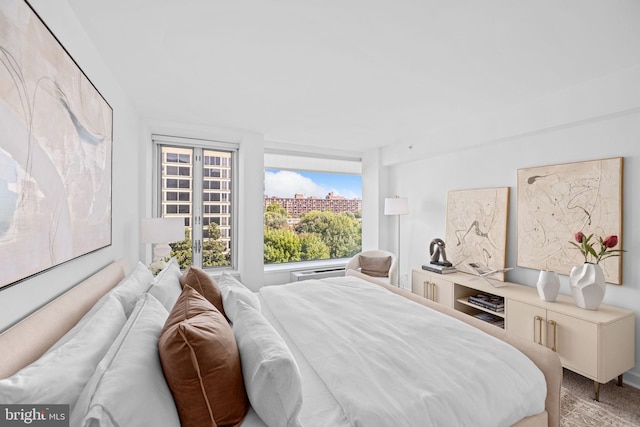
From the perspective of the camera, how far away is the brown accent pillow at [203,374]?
0.86 meters

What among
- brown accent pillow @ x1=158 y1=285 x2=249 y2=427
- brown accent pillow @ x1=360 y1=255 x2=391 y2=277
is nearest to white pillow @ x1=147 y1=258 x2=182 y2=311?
brown accent pillow @ x1=158 y1=285 x2=249 y2=427

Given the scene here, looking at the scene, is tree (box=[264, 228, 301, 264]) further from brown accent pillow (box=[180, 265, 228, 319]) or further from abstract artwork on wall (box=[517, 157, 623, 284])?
abstract artwork on wall (box=[517, 157, 623, 284])

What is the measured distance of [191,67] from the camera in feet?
7.28

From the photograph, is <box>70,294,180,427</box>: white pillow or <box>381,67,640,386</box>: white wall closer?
<box>70,294,180,427</box>: white pillow

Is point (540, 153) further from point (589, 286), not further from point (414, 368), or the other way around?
point (414, 368)

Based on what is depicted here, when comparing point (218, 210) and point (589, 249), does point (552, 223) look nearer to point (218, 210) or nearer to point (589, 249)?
point (589, 249)

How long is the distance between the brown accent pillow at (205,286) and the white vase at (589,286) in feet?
9.03

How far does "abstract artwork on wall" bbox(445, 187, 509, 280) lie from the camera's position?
316 centimetres

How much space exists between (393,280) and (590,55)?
2.92 metres

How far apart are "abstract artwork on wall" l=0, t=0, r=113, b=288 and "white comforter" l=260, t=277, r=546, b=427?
4.10 feet

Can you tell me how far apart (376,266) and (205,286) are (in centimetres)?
284

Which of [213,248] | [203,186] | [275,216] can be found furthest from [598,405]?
[203,186]

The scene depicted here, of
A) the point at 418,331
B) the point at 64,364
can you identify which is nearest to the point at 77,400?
the point at 64,364

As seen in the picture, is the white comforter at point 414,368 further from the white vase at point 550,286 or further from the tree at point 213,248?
the tree at point 213,248
